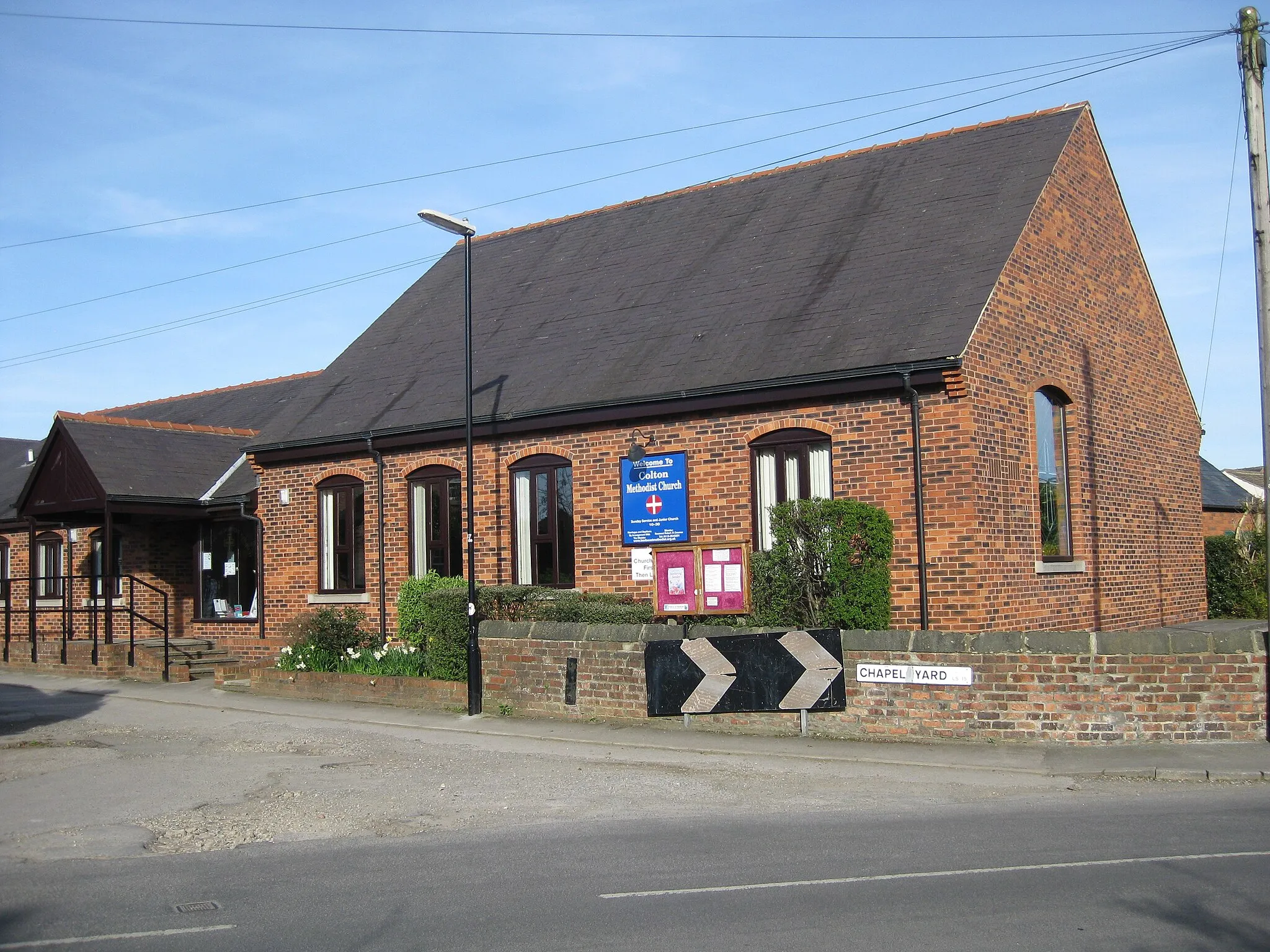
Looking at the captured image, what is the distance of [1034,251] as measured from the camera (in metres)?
17.4

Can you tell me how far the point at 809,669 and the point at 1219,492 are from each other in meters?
23.2

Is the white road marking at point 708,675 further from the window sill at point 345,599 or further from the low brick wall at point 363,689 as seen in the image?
the window sill at point 345,599

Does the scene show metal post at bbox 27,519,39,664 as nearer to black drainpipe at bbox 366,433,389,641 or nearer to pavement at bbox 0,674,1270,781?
pavement at bbox 0,674,1270,781

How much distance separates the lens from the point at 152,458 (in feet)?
80.2

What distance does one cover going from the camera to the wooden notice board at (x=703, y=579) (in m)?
15.9

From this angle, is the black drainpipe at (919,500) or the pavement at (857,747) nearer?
the pavement at (857,747)

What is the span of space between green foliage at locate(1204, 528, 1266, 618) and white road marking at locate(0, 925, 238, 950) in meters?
21.7

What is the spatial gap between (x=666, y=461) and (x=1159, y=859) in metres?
10.7

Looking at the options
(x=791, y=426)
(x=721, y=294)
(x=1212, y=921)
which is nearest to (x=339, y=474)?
(x=721, y=294)

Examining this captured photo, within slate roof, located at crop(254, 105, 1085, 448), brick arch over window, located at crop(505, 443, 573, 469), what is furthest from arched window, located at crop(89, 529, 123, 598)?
brick arch over window, located at crop(505, 443, 573, 469)

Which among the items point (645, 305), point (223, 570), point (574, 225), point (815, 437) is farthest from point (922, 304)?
point (223, 570)

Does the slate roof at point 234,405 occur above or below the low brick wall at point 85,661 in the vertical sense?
above

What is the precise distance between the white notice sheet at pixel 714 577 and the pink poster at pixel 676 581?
154 mm

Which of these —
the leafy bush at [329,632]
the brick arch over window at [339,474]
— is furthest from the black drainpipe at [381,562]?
the leafy bush at [329,632]
